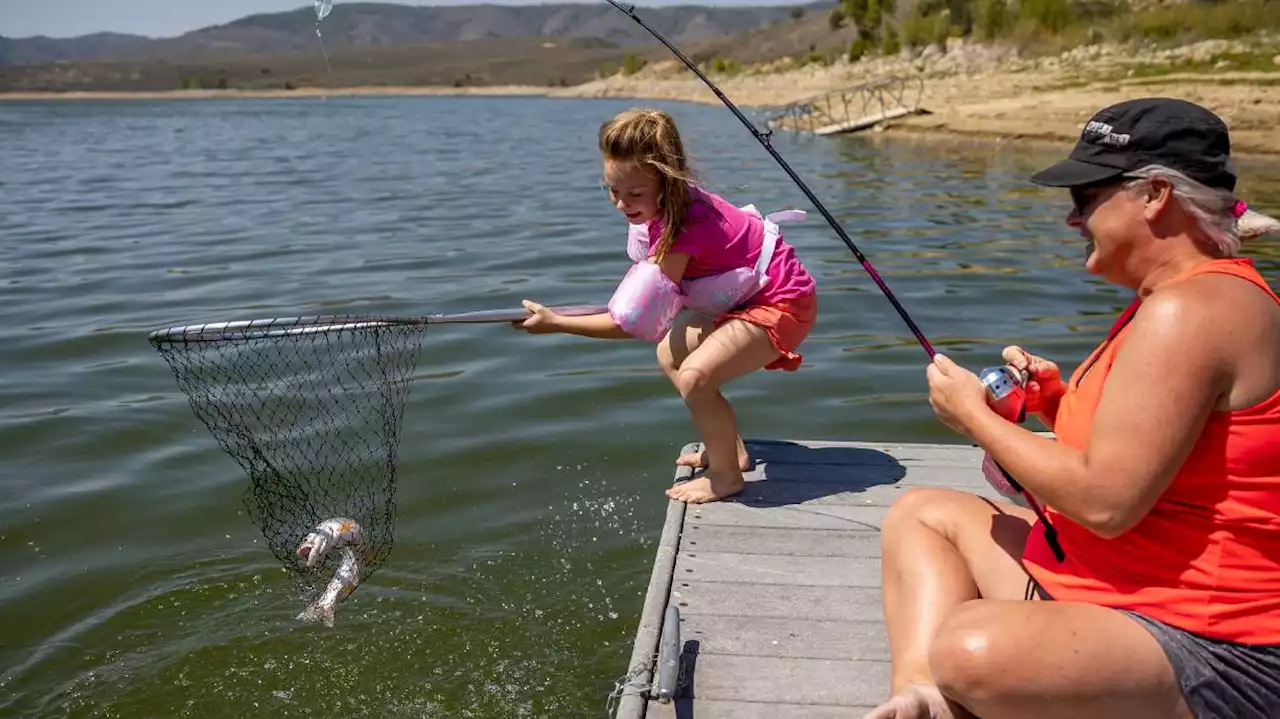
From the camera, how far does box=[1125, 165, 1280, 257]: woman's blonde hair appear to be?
7.54 ft

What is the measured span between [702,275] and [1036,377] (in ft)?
6.26

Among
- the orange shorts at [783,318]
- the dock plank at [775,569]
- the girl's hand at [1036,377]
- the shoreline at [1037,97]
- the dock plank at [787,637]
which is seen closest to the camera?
the girl's hand at [1036,377]

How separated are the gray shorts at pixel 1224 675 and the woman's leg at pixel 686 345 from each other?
249 centimetres

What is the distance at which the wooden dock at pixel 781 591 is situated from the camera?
3184mm

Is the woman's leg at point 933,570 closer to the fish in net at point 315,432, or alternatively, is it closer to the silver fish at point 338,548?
the fish in net at point 315,432

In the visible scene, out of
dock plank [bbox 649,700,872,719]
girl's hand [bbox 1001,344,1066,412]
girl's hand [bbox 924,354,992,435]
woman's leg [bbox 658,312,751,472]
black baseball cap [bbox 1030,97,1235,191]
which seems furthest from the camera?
woman's leg [bbox 658,312,751,472]

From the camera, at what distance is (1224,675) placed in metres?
2.26

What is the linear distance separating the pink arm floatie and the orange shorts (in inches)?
9.7

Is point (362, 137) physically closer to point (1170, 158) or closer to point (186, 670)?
point (186, 670)

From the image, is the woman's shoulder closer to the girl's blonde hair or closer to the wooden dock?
the wooden dock

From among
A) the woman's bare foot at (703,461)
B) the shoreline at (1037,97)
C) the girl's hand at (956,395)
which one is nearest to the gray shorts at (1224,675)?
the girl's hand at (956,395)

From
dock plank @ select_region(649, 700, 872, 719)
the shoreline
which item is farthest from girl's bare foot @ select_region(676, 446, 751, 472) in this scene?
the shoreline

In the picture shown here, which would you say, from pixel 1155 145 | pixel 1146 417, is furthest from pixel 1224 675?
pixel 1155 145

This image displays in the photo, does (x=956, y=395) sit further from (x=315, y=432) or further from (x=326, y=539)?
(x=315, y=432)
